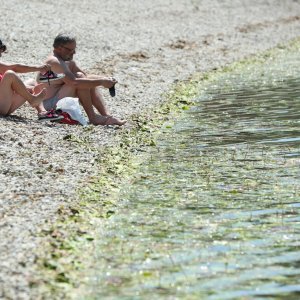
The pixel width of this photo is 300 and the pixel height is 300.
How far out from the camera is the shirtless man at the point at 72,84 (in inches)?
622

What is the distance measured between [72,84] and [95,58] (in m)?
9.90

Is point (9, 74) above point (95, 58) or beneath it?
beneath

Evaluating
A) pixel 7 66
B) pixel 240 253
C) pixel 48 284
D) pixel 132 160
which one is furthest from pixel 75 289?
pixel 7 66

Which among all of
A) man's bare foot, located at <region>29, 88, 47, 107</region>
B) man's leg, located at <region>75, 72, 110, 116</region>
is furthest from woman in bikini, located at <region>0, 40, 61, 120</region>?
man's leg, located at <region>75, 72, 110, 116</region>

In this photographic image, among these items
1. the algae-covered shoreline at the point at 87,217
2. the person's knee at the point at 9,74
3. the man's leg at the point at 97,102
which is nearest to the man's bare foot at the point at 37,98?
the person's knee at the point at 9,74

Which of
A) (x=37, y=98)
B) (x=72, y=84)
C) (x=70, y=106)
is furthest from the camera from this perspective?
(x=72, y=84)

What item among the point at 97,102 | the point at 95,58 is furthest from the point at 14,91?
the point at 95,58

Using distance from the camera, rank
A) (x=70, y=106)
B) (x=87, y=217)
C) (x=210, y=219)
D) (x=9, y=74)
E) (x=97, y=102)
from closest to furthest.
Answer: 1. (x=210, y=219)
2. (x=87, y=217)
3. (x=9, y=74)
4. (x=70, y=106)
5. (x=97, y=102)

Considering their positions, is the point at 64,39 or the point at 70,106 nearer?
the point at 70,106

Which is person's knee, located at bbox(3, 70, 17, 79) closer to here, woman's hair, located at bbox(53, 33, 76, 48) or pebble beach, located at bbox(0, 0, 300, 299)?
pebble beach, located at bbox(0, 0, 300, 299)

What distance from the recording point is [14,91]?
15383mm

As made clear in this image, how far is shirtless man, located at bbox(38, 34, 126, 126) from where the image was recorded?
15.8 metres

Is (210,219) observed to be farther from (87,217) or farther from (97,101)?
(97,101)

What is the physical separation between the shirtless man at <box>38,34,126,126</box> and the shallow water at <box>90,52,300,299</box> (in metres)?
1.12
